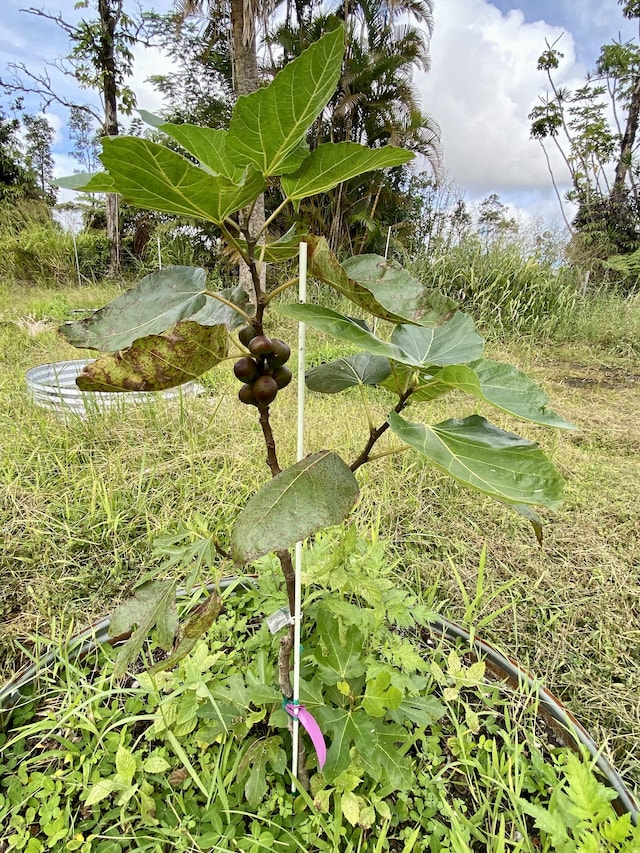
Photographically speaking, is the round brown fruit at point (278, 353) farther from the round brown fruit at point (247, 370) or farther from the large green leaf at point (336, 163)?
the large green leaf at point (336, 163)

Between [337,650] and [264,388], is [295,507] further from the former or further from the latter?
[337,650]

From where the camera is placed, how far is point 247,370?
0.41 meters

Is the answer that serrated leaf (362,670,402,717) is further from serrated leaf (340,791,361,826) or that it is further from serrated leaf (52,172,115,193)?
serrated leaf (52,172,115,193)

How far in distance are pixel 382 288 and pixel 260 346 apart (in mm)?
133

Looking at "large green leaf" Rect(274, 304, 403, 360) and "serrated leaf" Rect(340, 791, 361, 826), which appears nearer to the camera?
"large green leaf" Rect(274, 304, 403, 360)

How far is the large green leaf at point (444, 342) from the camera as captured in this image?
44cm

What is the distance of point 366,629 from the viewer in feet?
2.52

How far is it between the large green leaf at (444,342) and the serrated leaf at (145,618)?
386mm

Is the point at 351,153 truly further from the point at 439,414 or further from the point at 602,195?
the point at 602,195

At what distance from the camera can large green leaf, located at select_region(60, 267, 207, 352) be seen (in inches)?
14.9

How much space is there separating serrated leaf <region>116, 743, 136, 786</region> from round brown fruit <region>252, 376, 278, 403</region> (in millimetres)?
598

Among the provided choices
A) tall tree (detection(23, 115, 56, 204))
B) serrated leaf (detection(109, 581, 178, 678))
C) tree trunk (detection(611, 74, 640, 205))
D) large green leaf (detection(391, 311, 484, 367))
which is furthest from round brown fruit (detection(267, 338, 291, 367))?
tall tree (detection(23, 115, 56, 204))

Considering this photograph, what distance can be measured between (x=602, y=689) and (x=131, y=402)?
1.73 metres

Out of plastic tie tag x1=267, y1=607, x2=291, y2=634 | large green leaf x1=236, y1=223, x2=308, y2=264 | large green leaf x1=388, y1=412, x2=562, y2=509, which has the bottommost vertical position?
plastic tie tag x1=267, y1=607, x2=291, y2=634
